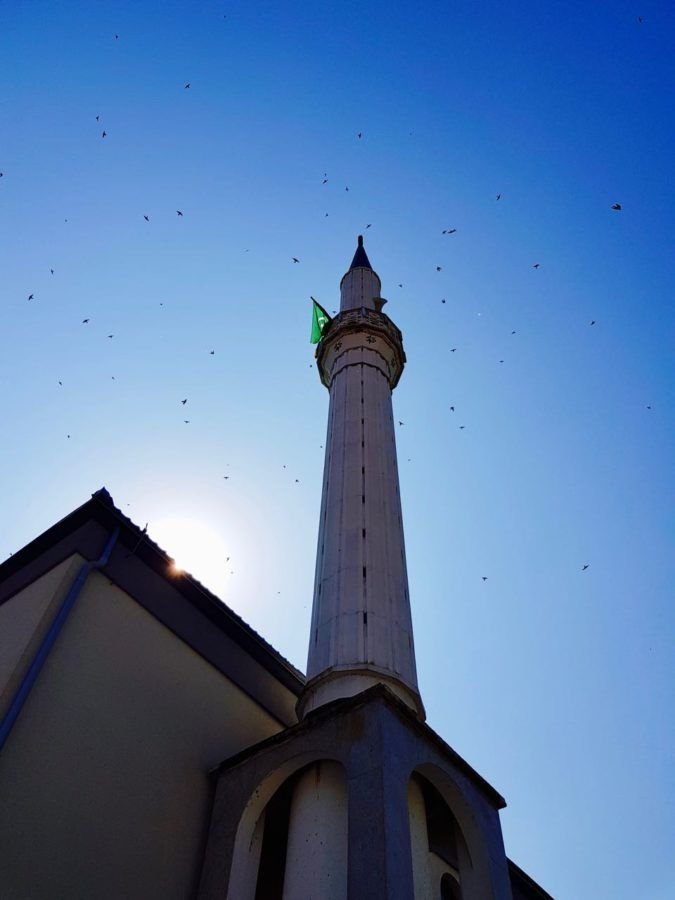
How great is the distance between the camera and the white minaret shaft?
10.0m

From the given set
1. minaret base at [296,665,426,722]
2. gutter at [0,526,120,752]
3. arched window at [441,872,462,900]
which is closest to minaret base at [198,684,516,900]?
minaret base at [296,665,426,722]

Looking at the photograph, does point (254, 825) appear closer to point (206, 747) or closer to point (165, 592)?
point (206, 747)

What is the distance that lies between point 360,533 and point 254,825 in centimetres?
479

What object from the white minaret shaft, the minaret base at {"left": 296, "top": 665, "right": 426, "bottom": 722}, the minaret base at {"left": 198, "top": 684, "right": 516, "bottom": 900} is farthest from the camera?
the white minaret shaft

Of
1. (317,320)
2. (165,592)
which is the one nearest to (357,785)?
(165,592)

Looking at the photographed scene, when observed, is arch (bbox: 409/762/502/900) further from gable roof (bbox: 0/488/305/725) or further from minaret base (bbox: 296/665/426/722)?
gable roof (bbox: 0/488/305/725)

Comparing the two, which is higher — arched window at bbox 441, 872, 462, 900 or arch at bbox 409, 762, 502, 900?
arched window at bbox 441, 872, 462, 900

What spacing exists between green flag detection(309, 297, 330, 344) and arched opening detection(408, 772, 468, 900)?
512 inches

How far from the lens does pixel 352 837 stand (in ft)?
23.4

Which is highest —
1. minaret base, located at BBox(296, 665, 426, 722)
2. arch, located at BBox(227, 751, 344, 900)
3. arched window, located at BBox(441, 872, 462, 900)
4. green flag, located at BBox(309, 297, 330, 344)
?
green flag, located at BBox(309, 297, 330, 344)

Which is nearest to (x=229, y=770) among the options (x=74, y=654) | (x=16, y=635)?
(x=74, y=654)

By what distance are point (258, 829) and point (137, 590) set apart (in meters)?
3.45

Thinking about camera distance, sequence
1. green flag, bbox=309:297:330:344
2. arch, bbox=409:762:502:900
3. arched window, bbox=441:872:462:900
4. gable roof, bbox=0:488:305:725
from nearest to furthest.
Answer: arch, bbox=409:762:502:900, gable roof, bbox=0:488:305:725, arched window, bbox=441:872:462:900, green flag, bbox=309:297:330:344

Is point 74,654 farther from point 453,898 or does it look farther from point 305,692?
point 453,898
